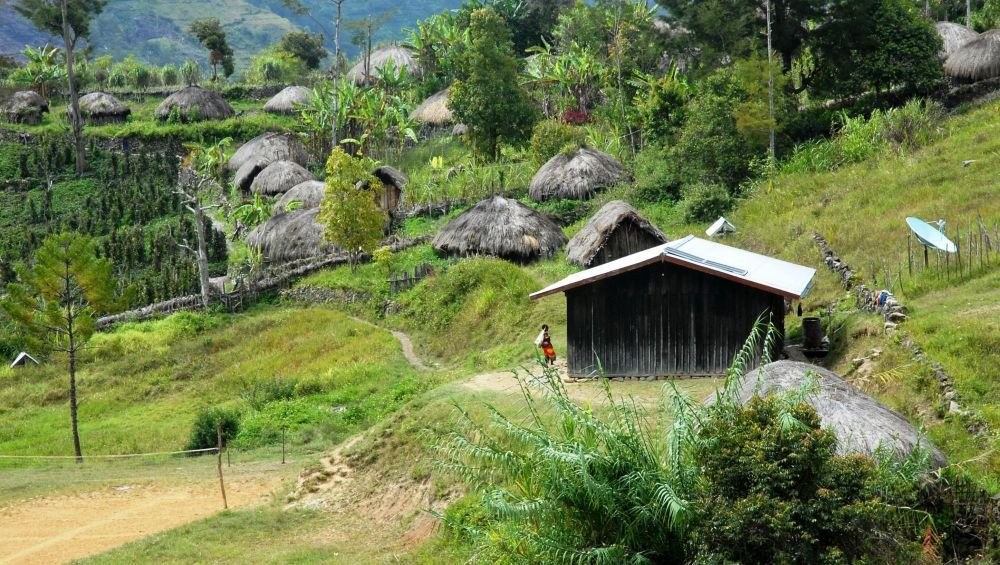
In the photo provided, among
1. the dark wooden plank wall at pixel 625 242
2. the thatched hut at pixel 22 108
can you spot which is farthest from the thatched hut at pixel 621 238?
the thatched hut at pixel 22 108

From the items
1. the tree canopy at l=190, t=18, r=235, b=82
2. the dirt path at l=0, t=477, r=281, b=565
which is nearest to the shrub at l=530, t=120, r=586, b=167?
the dirt path at l=0, t=477, r=281, b=565

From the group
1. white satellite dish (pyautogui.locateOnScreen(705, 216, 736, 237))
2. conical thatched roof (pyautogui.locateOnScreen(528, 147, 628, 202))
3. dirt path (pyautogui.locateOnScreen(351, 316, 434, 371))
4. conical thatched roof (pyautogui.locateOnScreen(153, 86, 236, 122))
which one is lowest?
dirt path (pyautogui.locateOnScreen(351, 316, 434, 371))

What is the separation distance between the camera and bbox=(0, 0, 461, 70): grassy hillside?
10738cm

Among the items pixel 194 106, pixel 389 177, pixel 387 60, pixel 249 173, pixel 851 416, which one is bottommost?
pixel 851 416

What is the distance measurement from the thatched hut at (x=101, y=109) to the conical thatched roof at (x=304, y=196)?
19655mm

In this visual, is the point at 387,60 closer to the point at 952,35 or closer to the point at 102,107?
the point at 102,107

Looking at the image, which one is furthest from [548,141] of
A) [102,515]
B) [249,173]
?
[102,515]

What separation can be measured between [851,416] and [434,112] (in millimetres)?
37567

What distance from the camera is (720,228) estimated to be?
26.7 metres

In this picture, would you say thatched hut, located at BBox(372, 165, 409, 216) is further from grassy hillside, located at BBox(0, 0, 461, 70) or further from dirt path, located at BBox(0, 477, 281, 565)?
grassy hillside, located at BBox(0, 0, 461, 70)

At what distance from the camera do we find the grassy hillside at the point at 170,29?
107375 millimetres

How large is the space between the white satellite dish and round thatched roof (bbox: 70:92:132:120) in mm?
37023

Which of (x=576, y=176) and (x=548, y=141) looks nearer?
(x=576, y=176)

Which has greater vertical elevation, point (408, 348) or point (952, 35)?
point (952, 35)
